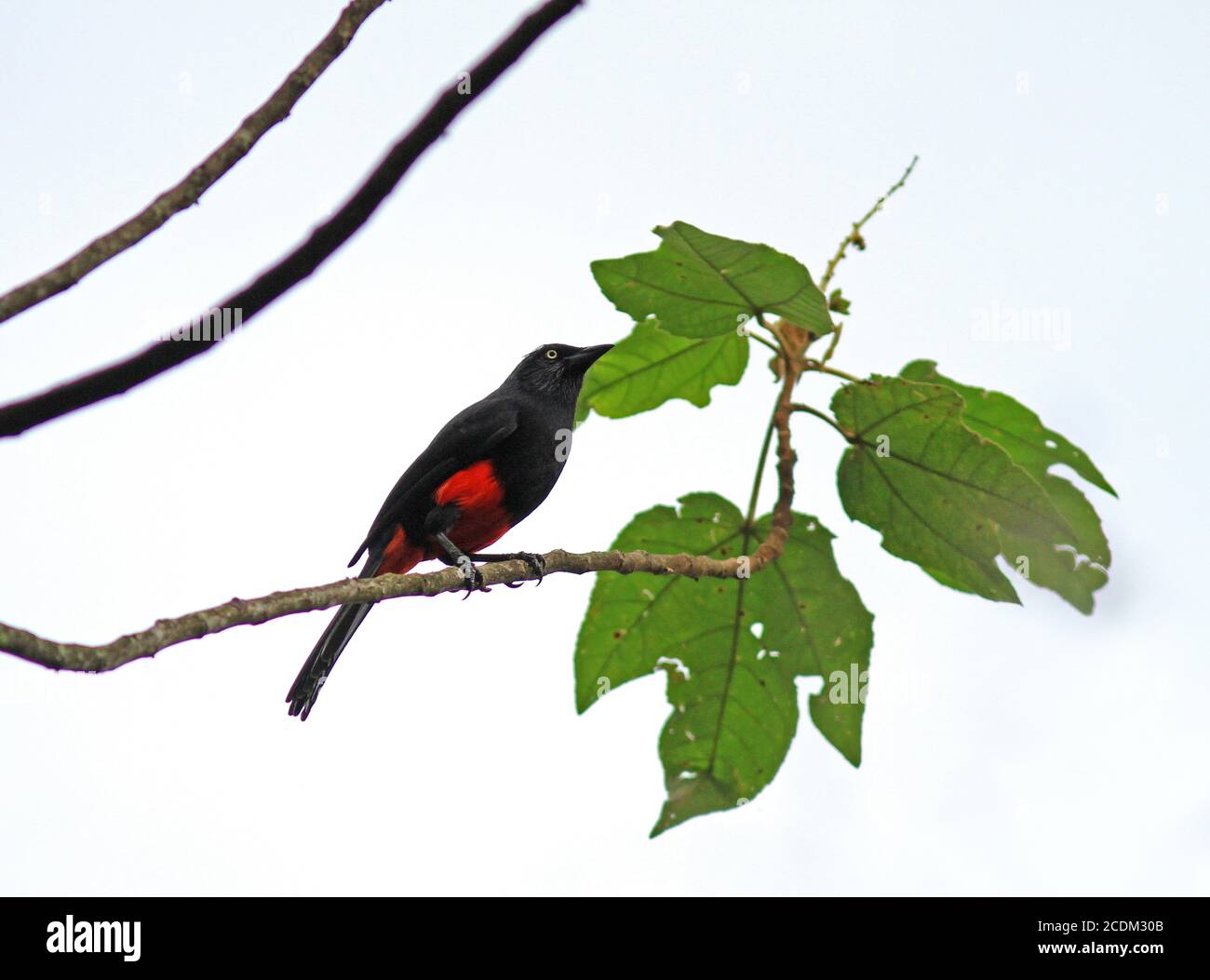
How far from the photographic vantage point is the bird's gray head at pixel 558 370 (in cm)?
436

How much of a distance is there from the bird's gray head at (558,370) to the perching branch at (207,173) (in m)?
2.94

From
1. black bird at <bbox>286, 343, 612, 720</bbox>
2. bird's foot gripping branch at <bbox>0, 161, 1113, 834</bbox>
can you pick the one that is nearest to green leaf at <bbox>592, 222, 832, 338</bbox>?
bird's foot gripping branch at <bbox>0, 161, 1113, 834</bbox>

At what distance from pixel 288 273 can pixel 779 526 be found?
2.21 meters

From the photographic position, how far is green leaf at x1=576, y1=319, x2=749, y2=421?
345 centimetres

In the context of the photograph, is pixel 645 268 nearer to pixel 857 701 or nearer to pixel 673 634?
pixel 673 634

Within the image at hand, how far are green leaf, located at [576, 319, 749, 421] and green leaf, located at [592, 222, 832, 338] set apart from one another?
34 centimetres

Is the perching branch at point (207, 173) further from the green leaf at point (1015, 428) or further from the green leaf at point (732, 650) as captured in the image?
the green leaf at point (1015, 428)

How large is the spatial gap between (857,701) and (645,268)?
4.24ft

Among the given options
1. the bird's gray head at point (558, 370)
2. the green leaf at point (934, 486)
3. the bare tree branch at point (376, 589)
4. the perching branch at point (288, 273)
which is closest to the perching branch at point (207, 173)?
the perching branch at point (288, 273)

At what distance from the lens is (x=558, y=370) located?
14.5 feet

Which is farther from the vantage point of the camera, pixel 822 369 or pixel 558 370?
pixel 558 370

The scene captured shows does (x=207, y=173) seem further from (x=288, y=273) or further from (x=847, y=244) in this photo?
(x=847, y=244)

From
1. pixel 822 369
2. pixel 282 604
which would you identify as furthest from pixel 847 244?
pixel 282 604

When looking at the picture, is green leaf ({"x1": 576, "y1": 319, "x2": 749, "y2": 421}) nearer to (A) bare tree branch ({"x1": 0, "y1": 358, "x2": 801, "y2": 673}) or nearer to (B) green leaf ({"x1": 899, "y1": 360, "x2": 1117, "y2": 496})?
(A) bare tree branch ({"x1": 0, "y1": 358, "x2": 801, "y2": 673})
